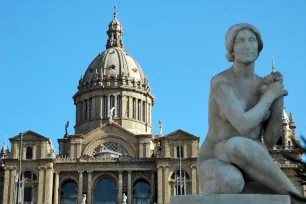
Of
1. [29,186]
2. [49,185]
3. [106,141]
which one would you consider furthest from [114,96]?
[29,186]

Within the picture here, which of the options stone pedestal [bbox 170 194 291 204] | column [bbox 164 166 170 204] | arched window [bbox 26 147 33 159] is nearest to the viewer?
stone pedestal [bbox 170 194 291 204]

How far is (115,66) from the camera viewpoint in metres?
84.4

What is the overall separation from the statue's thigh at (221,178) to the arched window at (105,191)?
65086 millimetres

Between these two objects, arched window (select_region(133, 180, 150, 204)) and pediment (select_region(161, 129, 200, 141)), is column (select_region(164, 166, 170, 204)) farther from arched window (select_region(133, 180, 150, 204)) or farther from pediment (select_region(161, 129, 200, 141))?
pediment (select_region(161, 129, 200, 141))

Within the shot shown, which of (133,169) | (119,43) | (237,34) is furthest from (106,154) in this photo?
(237,34)

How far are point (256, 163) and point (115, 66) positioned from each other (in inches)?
3047

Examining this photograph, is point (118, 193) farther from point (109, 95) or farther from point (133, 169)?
point (109, 95)

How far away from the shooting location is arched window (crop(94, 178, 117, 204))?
72.1 metres

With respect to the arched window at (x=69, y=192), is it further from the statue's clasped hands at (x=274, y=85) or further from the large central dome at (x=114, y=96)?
the statue's clasped hands at (x=274, y=85)

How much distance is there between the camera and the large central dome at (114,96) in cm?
8038

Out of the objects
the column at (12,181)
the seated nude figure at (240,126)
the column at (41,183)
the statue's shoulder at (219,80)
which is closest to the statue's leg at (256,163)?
the seated nude figure at (240,126)

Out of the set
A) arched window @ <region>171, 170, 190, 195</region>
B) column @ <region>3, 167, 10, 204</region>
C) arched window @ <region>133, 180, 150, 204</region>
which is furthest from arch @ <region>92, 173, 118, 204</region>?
column @ <region>3, 167, 10, 204</region>

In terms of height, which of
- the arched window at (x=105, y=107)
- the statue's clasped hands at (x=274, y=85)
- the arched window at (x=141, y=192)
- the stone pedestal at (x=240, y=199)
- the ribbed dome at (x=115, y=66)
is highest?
the ribbed dome at (x=115, y=66)

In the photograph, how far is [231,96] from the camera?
773cm
